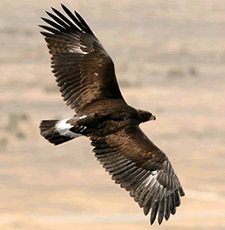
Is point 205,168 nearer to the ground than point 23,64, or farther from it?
nearer to the ground

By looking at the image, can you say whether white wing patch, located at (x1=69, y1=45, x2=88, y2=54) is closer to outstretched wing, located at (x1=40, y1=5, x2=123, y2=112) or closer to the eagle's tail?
outstretched wing, located at (x1=40, y1=5, x2=123, y2=112)

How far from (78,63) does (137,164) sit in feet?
5.15

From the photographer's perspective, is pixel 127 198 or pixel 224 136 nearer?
pixel 127 198

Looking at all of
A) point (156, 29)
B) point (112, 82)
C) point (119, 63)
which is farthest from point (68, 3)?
point (112, 82)

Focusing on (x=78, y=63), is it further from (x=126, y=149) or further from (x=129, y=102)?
(x=129, y=102)

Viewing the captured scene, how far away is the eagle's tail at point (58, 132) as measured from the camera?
12305 mm

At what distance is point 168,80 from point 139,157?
85.3ft

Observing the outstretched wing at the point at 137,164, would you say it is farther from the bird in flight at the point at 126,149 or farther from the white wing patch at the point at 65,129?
the white wing patch at the point at 65,129

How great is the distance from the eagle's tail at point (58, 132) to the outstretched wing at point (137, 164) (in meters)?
0.25

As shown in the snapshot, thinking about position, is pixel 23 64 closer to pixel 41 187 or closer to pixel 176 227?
pixel 41 187

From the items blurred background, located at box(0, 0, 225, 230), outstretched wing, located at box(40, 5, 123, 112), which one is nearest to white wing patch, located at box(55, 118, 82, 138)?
outstretched wing, located at box(40, 5, 123, 112)

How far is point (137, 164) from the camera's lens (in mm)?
12414

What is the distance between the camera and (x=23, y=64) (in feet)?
135

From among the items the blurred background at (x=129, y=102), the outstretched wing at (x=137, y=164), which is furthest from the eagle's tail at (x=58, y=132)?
the blurred background at (x=129, y=102)
